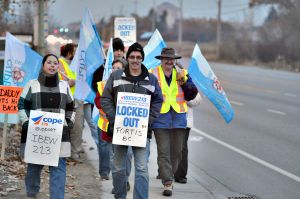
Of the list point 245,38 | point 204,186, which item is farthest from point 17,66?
point 245,38

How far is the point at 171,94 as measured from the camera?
8.73 m

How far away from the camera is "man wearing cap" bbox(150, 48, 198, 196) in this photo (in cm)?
861

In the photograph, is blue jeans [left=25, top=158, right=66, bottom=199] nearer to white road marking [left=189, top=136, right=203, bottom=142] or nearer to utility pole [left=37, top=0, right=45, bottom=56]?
white road marking [left=189, top=136, right=203, bottom=142]

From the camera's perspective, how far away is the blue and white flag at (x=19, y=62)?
34.6 ft

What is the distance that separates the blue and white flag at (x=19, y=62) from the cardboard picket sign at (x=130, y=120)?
3.71 meters

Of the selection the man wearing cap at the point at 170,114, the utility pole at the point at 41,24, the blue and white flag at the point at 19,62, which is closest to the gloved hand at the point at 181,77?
the man wearing cap at the point at 170,114

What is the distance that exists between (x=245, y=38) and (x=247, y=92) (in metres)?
48.2

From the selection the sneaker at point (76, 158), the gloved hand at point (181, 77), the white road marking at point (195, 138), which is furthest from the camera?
the white road marking at point (195, 138)

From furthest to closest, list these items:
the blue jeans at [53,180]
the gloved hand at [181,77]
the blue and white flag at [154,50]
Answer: the blue and white flag at [154,50], the gloved hand at [181,77], the blue jeans at [53,180]

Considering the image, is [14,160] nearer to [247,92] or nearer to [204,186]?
[204,186]

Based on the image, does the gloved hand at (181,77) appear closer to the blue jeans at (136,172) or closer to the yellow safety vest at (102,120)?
the yellow safety vest at (102,120)

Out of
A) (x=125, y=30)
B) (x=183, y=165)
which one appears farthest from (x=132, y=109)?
(x=125, y=30)

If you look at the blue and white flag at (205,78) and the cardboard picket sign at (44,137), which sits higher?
the blue and white flag at (205,78)

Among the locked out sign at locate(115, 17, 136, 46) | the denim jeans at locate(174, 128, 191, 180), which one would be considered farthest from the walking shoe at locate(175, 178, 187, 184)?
the locked out sign at locate(115, 17, 136, 46)
